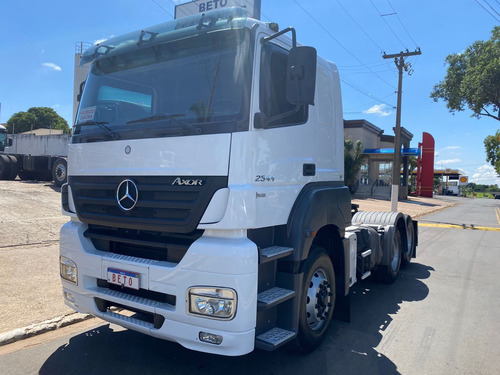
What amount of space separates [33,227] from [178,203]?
23.3 ft

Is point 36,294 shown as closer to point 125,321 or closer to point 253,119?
point 125,321

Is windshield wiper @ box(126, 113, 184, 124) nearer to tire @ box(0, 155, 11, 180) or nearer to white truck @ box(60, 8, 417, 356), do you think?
white truck @ box(60, 8, 417, 356)

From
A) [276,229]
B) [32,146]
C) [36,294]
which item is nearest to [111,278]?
[276,229]

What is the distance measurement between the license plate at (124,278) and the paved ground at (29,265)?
5.38ft

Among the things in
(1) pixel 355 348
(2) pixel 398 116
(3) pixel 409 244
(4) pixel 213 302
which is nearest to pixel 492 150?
(2) pixel 398 116

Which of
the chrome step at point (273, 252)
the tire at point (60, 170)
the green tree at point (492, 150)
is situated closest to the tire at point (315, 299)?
the chrome step at point (273, 252)

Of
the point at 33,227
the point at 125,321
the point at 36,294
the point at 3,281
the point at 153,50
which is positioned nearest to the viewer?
the point at 125,321

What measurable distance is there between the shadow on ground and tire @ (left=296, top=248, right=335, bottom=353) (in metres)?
0.20

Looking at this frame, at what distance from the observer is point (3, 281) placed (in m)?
5.28

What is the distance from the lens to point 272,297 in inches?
118

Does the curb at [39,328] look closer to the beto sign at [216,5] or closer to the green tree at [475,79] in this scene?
the beto sign at [216,5]

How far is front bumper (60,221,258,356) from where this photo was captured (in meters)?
2.70

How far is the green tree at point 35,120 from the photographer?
237 ft

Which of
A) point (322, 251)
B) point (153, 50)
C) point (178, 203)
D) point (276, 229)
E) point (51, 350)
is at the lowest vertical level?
point (51, 350)
